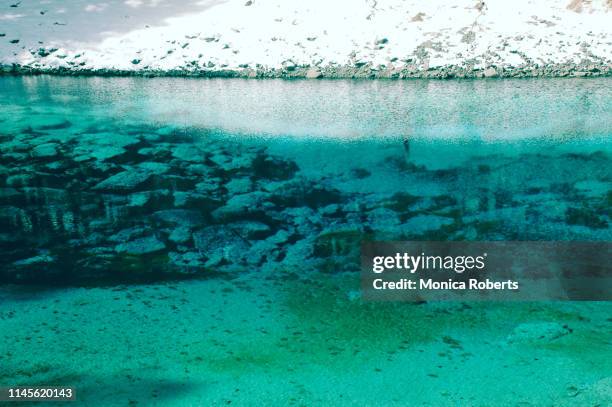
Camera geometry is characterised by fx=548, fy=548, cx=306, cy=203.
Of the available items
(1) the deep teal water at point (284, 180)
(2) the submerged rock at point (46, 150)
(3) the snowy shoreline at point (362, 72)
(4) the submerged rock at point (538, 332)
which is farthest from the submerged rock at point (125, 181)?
(3) the snowy shoreline at point (362, 72)

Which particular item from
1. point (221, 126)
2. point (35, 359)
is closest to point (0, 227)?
point (35, 359)

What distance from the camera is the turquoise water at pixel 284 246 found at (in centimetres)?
208

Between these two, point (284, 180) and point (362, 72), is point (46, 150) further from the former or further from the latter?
point (362, 72)

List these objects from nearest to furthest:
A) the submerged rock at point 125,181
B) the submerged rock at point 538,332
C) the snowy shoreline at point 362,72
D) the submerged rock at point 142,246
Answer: the submerged rock at point 538,332, the submerged rock at point 142,246, the submerged rock at point 125,181, the snowy shoreline at point 362,72

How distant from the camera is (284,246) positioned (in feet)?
10.9

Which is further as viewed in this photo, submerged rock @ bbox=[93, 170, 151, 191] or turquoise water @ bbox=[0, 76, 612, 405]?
submerged rock @ bbox=[93, 170, 151, 191]

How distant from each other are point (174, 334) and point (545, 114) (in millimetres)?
6106

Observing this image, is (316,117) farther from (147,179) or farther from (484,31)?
(484,31)

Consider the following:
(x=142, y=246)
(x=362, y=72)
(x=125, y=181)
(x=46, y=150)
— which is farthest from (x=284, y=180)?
(x=362, y=72)

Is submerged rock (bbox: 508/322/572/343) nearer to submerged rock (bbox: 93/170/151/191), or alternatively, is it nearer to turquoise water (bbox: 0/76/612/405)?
turquoise water (bbox: 0/76/612/405)

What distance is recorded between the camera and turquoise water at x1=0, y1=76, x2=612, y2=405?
208 centimetres

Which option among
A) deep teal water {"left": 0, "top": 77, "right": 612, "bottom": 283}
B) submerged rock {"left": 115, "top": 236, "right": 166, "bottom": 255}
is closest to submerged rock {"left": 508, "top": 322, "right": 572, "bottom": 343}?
deep teal water {"left": 0, "top": 77, "right": 612, "bottom": 283}

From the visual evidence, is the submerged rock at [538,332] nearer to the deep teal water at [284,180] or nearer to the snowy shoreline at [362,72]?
the deep teal water at [284,180]

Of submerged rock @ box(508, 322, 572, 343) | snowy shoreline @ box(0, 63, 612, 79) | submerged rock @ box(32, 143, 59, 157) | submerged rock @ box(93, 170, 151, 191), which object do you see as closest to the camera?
submerged rock @ box(508, 322, 572, 343)
